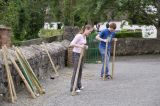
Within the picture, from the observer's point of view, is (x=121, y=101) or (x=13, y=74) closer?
(x=121, y=101)

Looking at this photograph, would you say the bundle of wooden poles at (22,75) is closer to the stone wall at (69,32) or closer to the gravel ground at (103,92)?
the gravel ground at (103,92)

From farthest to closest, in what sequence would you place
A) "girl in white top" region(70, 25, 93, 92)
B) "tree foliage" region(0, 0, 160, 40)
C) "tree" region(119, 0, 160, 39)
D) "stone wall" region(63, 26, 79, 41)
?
"tree" region(119, 0, 160, 39), "tree foliage" region(0, 0, 160, 40), "stone wall" region(63, 26, 79, 41), "girl in white top" region(70, 25, 93, 92)

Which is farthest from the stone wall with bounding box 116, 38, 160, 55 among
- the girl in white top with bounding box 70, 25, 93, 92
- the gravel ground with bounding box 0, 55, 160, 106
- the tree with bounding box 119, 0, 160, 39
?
the girl in white top with bounding box 70, 25, 93, 92

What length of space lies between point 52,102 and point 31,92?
0.75 meters

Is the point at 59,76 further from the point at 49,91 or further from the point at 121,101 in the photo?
the point at 121,101

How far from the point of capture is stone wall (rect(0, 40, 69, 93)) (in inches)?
407

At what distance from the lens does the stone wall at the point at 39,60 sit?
33.9 feet

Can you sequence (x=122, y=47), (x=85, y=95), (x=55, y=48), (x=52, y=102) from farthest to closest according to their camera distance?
(x=122, y=47) → (x=55, y=48) → (x=85, y=95) → (x=52, y=102)

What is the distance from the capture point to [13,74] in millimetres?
11125

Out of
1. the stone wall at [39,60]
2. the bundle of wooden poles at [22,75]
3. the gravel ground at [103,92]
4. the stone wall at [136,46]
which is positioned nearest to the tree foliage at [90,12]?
the stone wall at [136,46]

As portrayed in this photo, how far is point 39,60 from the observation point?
13.8 meters

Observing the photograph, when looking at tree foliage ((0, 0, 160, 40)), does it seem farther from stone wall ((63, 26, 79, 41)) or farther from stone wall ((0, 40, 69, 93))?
stone wall ((0, 40, 69, 93))

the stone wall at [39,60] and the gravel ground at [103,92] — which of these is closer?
the gravel ground at [103,92]

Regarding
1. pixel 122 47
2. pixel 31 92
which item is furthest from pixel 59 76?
pixel 122 47
